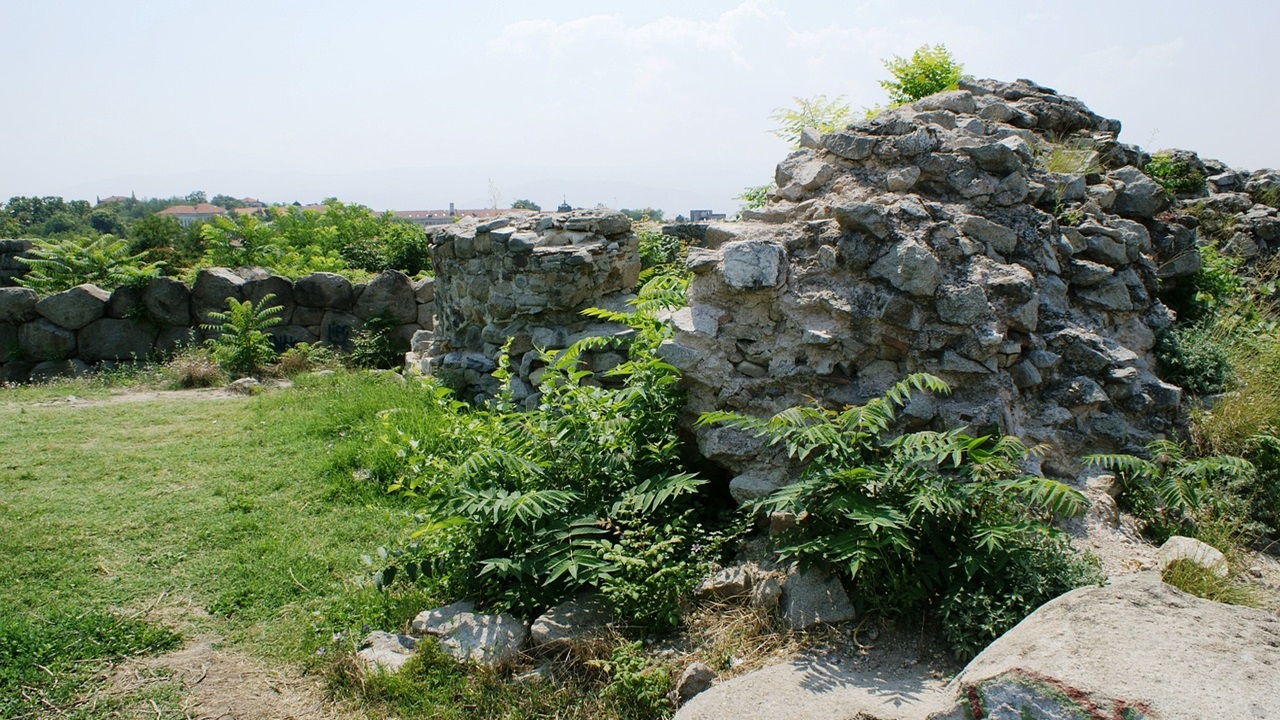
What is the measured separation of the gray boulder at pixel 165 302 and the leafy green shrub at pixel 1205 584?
1309cm

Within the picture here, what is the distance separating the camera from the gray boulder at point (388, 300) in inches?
508

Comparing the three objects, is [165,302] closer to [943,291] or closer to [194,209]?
[943,291]

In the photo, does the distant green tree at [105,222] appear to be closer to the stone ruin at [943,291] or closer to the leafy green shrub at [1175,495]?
the stone ruin at [943,291]

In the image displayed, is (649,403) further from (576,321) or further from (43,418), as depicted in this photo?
(43,418)

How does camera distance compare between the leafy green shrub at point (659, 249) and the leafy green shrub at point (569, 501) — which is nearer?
the leafy green shrub at point (569, 501)

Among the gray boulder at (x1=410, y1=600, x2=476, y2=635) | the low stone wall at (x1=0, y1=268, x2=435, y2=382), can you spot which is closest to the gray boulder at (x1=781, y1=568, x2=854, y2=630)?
the gray boulder at (x1=410, y1=600, x2=476, y2=635)

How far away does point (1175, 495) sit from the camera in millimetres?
4234

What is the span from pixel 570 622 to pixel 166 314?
36.5ft

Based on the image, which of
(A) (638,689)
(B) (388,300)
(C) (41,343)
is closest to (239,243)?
(C) (41,343)

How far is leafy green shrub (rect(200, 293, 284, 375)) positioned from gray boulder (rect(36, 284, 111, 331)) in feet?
6.71

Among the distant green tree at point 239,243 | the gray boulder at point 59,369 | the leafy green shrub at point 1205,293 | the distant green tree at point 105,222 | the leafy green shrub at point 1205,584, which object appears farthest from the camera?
the distant green tree at point 105,222

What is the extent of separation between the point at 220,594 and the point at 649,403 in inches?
110

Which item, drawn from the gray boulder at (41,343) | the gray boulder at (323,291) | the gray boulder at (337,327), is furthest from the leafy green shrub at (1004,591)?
the gray boulder at (41,343)

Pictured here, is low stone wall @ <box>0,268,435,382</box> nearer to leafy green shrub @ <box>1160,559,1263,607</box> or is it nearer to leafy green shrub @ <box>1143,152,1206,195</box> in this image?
leafy green shrub @ <box>1143,152,1206,195</box>
